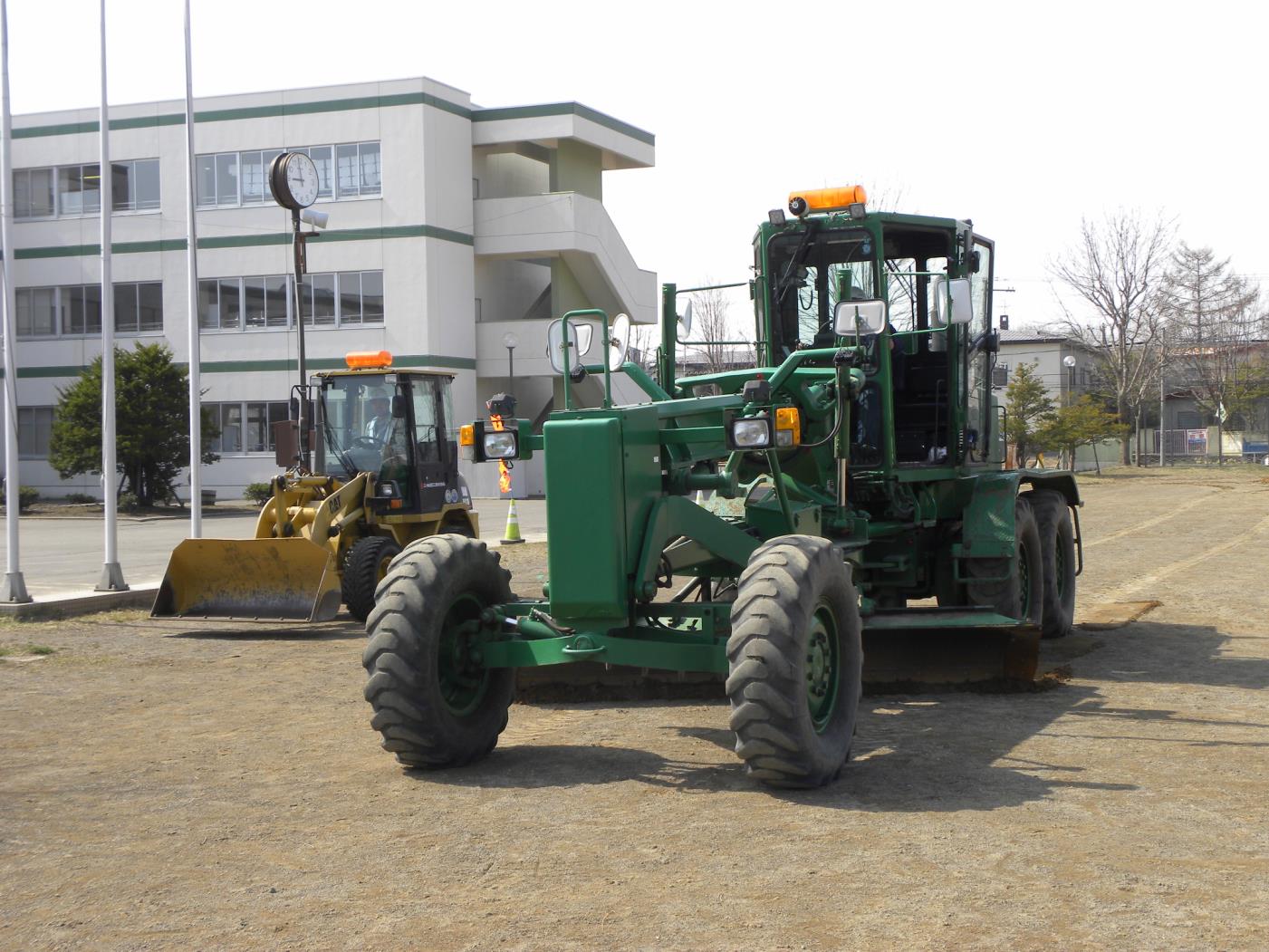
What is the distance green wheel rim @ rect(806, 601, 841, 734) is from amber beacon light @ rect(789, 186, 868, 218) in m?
3.83

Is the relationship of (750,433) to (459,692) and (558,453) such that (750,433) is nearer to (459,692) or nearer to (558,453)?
(558,453)

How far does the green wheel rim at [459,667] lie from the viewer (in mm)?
7613

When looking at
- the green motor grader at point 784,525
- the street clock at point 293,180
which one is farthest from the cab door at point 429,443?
the green motor grader at point 784,525

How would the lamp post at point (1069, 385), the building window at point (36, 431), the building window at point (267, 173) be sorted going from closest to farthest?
1. the building window at point (267, 173)
2. the building window at point (36, 431)
3. the lamp post at point (1069, 385)

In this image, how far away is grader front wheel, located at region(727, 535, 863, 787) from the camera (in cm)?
659

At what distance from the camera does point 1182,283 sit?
66.3 meters

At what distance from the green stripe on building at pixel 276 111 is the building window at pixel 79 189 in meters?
1.12

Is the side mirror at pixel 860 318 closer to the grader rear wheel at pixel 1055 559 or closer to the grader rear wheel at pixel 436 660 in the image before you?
the grader rear wheel at pixel 436 660

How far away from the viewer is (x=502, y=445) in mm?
7855

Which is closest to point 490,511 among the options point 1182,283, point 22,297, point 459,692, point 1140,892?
point 22,297

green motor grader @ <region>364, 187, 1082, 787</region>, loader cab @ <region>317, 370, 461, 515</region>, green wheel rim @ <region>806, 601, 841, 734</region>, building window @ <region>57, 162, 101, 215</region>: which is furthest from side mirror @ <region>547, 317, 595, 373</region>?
building window @ <region>57, 162, 101, 215</region>

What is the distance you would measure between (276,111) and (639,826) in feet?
123

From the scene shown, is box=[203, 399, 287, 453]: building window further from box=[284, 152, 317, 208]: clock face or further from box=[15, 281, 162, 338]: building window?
box=[284, 152, 317, 208]: clock face

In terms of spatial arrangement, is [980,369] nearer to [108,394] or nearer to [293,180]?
[293,180]
